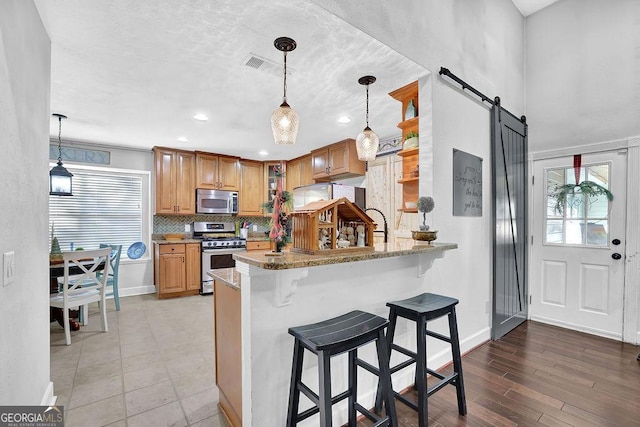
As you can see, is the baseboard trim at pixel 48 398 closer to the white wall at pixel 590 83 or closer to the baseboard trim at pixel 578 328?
the baseboard trim at pixel 578 328

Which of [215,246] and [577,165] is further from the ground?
[577,165]

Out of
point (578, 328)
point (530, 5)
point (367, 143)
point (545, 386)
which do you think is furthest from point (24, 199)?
point (530, 5)

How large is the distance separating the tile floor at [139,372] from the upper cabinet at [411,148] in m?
2.27

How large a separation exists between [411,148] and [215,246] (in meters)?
3.88

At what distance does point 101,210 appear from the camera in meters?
4.81

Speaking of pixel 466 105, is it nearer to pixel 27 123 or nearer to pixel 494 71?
pixel 494 71

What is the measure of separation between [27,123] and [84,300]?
2552mm

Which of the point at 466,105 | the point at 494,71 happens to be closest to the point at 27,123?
the point at 466,105

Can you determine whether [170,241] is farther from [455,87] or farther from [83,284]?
[455,87]

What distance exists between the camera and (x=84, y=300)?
3230 millimetres

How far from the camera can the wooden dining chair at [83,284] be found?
303 centimetres

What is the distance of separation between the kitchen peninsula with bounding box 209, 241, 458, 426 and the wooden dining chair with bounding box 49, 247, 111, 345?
221 centimetres

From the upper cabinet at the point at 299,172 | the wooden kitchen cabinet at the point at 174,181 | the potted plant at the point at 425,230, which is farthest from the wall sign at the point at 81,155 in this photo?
the potted plant at the point at 425,230

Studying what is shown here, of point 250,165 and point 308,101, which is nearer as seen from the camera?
point 308,101
